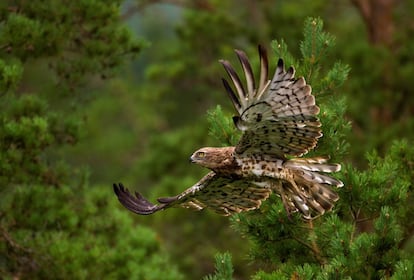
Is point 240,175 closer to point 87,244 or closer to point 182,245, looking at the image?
point 87,244

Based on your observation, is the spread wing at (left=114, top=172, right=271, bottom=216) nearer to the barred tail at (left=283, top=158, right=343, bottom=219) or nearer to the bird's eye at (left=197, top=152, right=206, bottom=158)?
the bird's eye at (left=197, top=152, right=206, bottom=158)

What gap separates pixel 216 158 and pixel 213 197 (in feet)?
1.81

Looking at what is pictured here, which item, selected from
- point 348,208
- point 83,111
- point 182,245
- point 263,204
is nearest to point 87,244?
point 83,111

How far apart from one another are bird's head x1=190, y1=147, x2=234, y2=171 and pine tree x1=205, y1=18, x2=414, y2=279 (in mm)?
371

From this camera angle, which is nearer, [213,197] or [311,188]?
[311,188]

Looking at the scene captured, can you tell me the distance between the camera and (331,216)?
217 inches

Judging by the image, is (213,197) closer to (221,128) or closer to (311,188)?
(221,128)

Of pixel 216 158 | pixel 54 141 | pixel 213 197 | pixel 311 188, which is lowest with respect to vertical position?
pixel 311 188

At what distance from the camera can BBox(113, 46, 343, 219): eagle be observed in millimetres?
5035

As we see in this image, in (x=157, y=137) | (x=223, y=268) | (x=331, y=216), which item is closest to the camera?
(x=223, y=268)

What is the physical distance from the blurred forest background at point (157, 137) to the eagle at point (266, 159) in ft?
0.63

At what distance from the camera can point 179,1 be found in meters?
15.5

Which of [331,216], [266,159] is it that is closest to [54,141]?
[266,159]

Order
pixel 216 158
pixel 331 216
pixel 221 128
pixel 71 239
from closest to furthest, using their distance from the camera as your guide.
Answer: pixel 331 216
pixel 216 158
pixel 221 128
pixel 71 239
